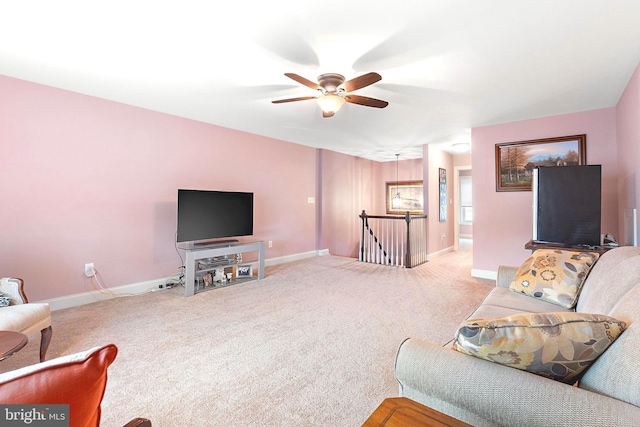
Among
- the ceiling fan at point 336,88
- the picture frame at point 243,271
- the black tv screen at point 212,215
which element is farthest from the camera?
the picture frame at point 243,271

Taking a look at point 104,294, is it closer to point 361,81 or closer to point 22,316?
point 22,316

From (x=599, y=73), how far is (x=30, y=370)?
163 inches

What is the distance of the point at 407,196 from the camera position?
812 centimetres

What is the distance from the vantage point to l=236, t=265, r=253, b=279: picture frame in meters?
4.37

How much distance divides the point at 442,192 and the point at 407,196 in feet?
5.36

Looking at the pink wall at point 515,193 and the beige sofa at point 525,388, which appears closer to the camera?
the beige sofa at point 525,388

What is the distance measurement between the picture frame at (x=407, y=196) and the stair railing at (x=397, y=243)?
6.57 ft

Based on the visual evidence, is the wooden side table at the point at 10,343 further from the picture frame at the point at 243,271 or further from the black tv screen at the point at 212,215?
the picture frame at the point at 243,271

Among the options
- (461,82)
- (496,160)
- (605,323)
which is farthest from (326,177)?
(605,323)

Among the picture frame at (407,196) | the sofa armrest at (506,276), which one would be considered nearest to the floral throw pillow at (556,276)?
the sofa armrest at (506,276)

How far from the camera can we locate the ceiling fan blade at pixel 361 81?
2.37 metres

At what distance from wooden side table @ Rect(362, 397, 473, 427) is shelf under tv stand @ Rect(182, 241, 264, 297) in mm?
3314

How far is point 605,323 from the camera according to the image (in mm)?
925

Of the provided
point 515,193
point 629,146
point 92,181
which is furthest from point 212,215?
point 629,146
